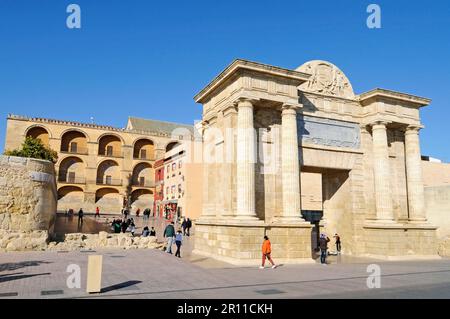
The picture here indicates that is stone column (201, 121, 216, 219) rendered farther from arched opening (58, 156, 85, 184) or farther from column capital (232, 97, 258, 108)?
arched opening (58, 156, 85, 184)

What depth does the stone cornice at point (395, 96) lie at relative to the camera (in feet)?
60.5

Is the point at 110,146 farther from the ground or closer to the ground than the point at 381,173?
farther from the ground

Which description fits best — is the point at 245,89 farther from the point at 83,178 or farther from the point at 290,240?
the point at 83,178

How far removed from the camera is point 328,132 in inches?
720

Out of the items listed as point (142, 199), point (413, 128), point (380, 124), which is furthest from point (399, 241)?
point (142, 199)

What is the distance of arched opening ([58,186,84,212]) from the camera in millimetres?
55625

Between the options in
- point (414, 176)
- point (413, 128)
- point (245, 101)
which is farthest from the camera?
point (413, 128)

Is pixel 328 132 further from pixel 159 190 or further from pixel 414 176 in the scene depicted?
pixel 159 190

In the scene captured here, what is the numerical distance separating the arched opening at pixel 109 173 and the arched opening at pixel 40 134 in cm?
919

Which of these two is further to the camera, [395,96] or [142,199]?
[142,199]

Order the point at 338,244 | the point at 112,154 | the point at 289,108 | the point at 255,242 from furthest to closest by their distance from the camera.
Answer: the point at 112,154, the point at 338,244, the point at 289,108, the point at 255,242

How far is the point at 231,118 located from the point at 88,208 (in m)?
46.5

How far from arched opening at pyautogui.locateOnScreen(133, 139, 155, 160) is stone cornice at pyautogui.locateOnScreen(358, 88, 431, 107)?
49.6 metres

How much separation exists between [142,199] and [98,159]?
10.00 metres
